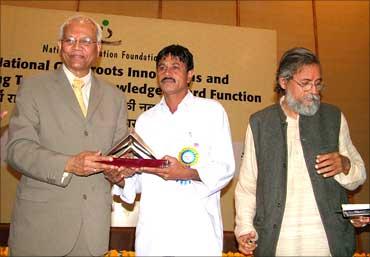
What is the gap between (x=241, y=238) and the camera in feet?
7.18

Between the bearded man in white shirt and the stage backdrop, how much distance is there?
7.05 ft

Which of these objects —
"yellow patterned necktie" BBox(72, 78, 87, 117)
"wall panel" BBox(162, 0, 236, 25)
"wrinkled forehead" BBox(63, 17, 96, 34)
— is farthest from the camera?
"wall panel" BBox(162, 0, 236, 25)

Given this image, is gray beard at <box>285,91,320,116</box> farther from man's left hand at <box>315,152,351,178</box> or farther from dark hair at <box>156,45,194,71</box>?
dark hair at <box>156,45,194,71</box>

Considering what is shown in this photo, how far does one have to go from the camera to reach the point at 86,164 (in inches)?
71.0

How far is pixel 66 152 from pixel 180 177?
632 millimetres

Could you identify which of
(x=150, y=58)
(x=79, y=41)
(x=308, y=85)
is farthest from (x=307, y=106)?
(x=150, y=58)

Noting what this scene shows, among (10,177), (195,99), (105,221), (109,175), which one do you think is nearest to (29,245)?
(105,221)

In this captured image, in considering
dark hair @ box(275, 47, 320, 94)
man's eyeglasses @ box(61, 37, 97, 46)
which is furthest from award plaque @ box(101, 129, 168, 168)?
dark hair @ box(275, 47, 320, 94)

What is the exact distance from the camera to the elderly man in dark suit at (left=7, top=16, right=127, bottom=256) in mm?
1809

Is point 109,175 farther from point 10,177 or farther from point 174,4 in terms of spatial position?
point 174,4

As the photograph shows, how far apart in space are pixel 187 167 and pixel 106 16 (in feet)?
11.1

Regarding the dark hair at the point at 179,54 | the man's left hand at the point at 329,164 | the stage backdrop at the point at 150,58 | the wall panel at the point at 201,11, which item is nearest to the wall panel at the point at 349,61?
the stage backdrop at the point at 150,58

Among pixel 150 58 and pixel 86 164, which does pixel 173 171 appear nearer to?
pixel 86 164

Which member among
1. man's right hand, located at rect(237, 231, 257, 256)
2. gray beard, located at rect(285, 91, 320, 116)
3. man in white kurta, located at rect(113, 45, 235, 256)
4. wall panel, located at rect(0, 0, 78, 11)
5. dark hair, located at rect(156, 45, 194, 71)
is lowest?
man's right hand, located at rect(237, 231, 257, 256)
